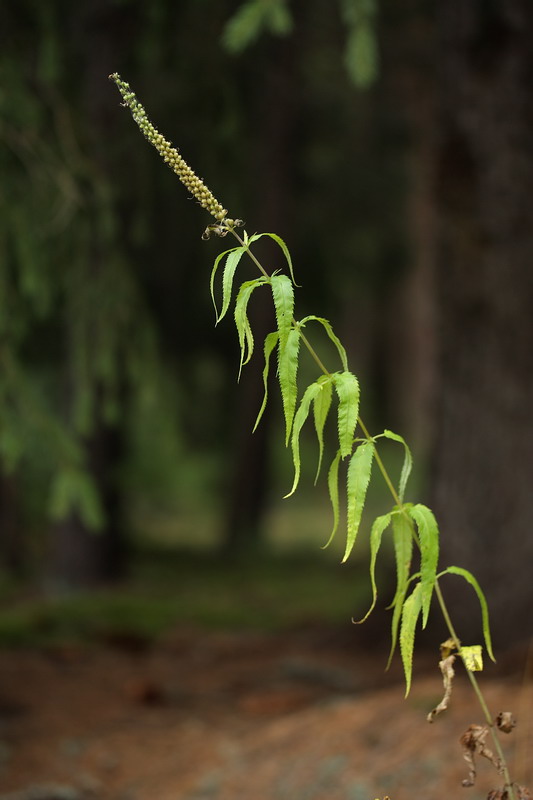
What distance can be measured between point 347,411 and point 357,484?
14 centimetres

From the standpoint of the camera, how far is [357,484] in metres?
1.79

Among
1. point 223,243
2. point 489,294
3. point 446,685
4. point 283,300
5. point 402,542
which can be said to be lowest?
point 446,685

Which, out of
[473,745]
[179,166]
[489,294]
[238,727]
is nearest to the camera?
[179,166]

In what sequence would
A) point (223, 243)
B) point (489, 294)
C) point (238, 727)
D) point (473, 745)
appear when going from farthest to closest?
point (223, 243)
point (489, 294)
point (238, 727)
point (473, 745)

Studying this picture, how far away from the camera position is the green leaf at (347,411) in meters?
1.76

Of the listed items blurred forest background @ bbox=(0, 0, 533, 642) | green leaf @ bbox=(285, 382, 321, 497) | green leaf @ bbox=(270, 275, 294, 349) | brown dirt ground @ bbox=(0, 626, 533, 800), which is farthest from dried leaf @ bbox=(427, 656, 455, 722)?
blurred forest background @ bbox=(0, 0, 533, 642)

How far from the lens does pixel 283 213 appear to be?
34.1 feet

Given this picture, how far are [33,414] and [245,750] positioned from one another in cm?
185

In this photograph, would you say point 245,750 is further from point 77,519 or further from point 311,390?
point 77,519

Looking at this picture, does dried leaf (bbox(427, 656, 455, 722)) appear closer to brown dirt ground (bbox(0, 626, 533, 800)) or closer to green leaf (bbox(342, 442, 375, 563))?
green leaf (bbox(342, 442, 375, 563))

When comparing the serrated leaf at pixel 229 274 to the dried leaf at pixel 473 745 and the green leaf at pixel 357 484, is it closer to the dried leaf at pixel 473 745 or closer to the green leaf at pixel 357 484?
the green leaf at pixel 357 484

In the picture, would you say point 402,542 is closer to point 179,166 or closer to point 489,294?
point 179,166

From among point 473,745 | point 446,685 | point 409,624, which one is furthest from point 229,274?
point 473,745

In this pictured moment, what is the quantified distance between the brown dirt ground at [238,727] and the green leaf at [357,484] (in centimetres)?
218
